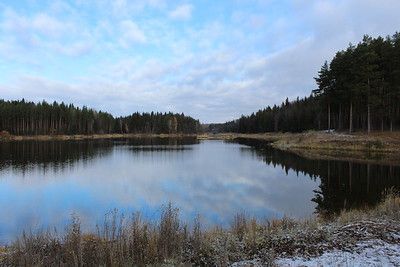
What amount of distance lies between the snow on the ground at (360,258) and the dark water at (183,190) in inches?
310

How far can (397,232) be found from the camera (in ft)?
34.7

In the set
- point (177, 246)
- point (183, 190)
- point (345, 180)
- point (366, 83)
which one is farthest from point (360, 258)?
point (366, 83)

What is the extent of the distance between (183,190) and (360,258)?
17.8 metres

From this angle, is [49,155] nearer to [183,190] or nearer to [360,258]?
[183,190]

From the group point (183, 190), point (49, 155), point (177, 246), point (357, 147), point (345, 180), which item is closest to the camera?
point (177, 246)

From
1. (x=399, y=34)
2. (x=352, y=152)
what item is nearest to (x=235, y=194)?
(x=352, y=152)

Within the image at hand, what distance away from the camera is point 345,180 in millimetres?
29859

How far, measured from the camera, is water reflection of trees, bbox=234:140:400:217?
71.3 ft

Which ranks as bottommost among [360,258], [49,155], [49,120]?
[49,155]

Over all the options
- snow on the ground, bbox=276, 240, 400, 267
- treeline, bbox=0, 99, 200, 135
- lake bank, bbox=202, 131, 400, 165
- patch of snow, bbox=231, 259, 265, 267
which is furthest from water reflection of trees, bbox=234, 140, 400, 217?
treeline, bbox=0, 99, 200, 135

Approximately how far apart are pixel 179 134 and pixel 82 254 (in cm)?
18567

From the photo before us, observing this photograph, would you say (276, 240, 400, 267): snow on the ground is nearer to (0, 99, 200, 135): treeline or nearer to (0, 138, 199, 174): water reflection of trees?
(0, 138, 199, 174): water reflection of trees

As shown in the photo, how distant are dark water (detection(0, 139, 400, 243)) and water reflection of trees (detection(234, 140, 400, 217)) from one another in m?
0.05

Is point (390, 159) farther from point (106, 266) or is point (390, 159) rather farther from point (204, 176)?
point (106, 266)
